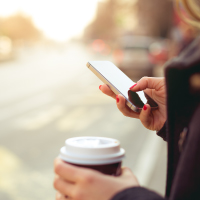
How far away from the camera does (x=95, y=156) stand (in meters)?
1.03

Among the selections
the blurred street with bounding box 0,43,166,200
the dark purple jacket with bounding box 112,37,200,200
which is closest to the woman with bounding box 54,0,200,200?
the dark purple jacket with bounding box 112,37,200,200

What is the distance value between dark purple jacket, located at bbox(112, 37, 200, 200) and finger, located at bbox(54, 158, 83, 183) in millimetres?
121

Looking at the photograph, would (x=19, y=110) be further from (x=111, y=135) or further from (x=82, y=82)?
(x=82, y=82)

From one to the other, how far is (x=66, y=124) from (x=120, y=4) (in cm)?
4511

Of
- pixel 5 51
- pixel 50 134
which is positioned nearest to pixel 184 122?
pixel 50 134

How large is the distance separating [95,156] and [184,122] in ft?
0.89

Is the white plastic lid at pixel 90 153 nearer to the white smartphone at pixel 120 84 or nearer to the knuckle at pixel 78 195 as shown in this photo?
the knuckle at pixel 78 195

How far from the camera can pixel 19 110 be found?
29.1ft

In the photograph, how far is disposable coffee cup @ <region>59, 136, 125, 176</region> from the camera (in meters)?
A: 1.02

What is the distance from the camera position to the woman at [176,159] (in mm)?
915


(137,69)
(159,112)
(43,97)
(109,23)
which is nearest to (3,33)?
(137,69)

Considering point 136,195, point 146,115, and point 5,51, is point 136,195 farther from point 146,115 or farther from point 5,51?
point 5,51

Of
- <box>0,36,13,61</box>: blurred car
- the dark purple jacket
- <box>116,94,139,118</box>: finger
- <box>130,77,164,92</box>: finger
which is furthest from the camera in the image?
<box>0,36,13,61</box>: blurred car

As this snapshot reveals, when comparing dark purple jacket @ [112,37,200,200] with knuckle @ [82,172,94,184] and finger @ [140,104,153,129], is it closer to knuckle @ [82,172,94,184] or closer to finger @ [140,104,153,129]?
knuckle @ [82,172,94,184]
